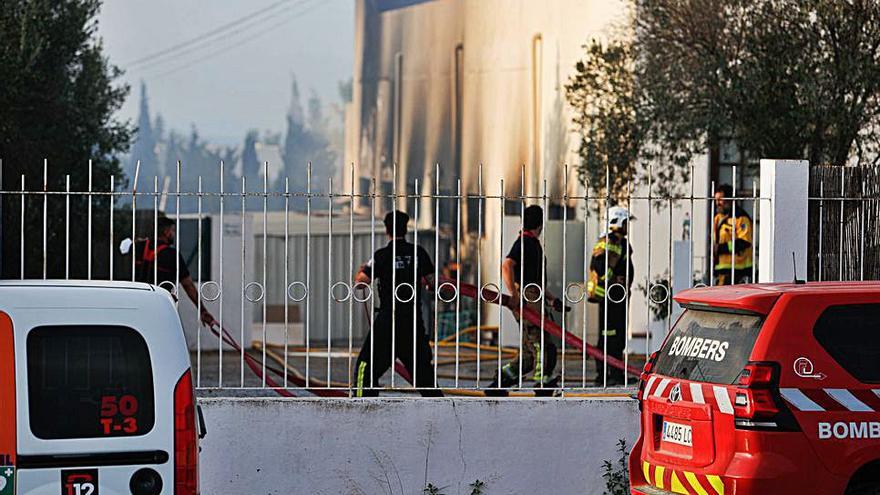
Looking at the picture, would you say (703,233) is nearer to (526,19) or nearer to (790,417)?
(526,19)

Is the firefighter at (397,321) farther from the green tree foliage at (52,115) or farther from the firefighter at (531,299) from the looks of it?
the green tree foliage at (52,115)

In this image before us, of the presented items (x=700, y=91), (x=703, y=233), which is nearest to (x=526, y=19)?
(x=703, y=233)

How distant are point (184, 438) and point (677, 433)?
8.19ft

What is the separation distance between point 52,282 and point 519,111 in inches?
777

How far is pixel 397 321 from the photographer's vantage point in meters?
10.6

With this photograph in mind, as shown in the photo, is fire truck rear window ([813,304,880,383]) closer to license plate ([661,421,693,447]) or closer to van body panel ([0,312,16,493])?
license plate ([661,421,693,447])

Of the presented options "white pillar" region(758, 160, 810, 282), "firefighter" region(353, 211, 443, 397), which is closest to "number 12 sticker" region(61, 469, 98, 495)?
"firefighter" region(353, 211, 443, 397)

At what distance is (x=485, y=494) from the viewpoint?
922 cm

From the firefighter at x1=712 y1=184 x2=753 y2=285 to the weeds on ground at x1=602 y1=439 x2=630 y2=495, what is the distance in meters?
2.96

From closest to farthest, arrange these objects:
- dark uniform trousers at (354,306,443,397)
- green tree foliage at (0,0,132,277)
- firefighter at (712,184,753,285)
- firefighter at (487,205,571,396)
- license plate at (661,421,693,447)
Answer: license plate at (661,421,693,447) → dark uniform trousers at (354,306,443,397) → firefighter at (487,205,571,396) → firefighter at (712,184,753,285) → green tree foliage at (0,0,132,277)

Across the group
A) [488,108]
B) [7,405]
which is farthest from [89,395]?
[488,108]

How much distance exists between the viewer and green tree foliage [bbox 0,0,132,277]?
17.1 m

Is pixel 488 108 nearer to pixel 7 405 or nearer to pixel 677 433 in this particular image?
pixel 677 433

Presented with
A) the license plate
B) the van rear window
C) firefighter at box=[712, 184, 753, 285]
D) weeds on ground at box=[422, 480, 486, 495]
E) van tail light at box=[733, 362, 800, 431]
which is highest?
firefighter at box=[712, 184, 753, 285]
